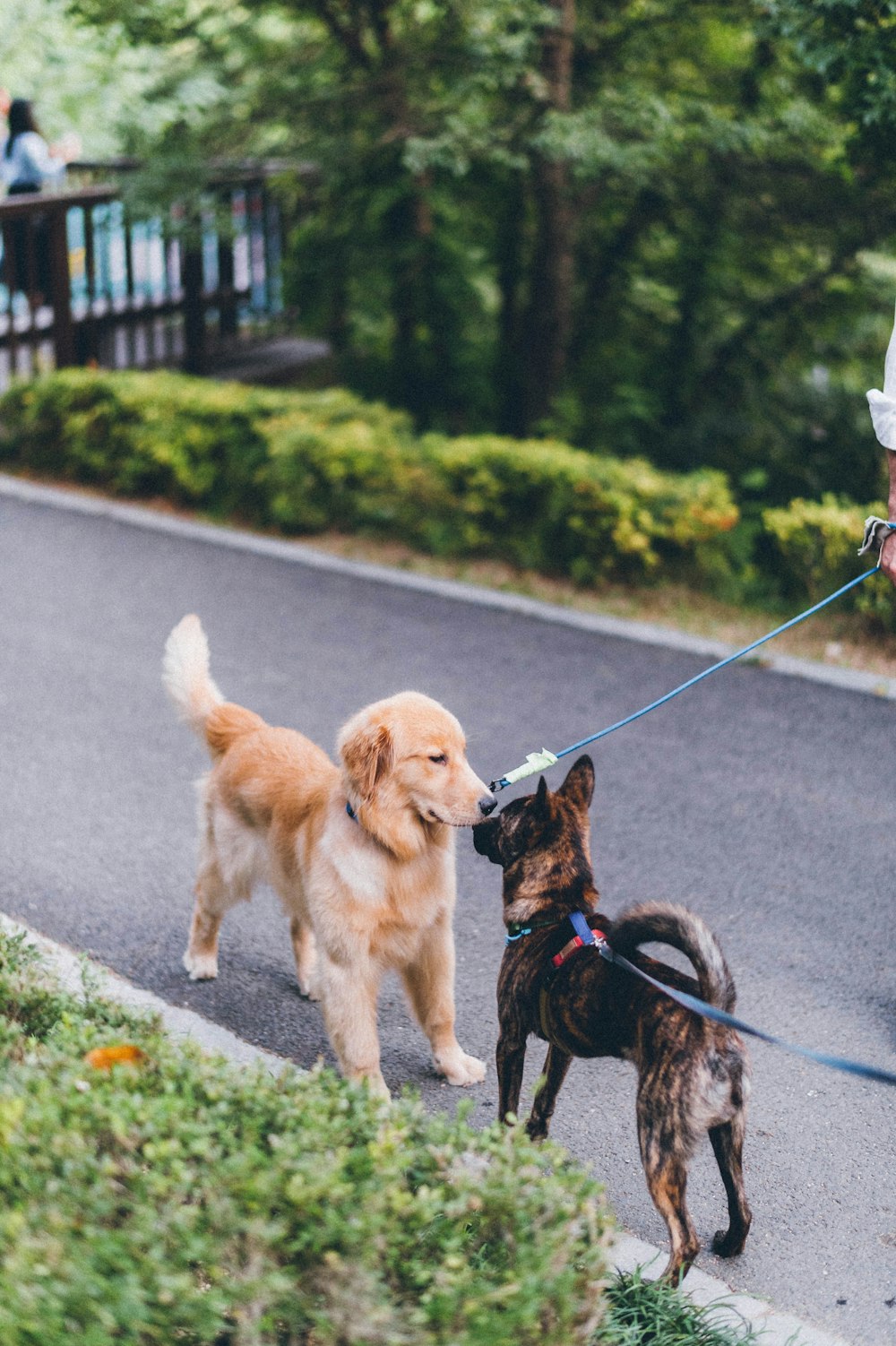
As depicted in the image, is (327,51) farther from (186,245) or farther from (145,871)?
(145,871)

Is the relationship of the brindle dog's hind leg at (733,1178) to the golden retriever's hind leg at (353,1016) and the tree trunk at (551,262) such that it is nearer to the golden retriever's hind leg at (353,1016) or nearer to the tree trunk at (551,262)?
the golden retriever's hind leg at (353,1016)

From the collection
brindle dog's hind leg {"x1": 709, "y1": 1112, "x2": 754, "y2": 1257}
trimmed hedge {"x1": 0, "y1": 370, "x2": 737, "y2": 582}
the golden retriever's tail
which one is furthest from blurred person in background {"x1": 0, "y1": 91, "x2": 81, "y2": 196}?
brindle dog's hind leg {"x1": 709, "y1": 1112, "x2": 754, "y2": 1257}

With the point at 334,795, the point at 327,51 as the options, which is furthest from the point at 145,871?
the point at 327,51

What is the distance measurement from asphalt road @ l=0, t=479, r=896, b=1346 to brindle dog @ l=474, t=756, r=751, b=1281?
0.37 m

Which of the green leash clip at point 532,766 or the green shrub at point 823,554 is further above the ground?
the green leash clip at point 532,766

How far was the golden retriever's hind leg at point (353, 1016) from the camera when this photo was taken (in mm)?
3846

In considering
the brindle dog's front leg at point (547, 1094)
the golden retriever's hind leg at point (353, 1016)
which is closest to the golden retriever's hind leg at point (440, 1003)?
the golden retriever's hind leg at point (353, 1016)

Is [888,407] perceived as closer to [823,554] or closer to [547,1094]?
[547,1094]

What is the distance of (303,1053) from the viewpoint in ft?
14.2

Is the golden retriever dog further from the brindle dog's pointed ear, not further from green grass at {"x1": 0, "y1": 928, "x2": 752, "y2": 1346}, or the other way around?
green grass at {"x1": 0, "y1": 928, "x2": 752, "y2": 1346}

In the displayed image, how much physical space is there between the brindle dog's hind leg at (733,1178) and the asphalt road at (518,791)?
8 centimetres

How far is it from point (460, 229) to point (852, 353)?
3673mm

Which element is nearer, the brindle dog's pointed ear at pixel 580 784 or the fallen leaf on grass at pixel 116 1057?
the fallen leaf on grass at pixel 116 1057

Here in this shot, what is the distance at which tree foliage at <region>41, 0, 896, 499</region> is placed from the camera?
963 centimetres
